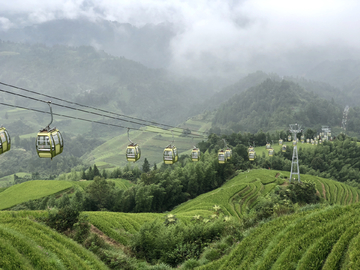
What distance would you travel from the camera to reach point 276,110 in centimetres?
→ 17088

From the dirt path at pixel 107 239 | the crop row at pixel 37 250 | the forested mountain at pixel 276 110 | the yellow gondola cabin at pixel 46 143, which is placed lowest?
the dirt path at pixel 107 239

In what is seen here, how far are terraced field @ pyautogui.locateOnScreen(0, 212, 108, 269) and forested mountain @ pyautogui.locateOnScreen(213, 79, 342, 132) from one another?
14089 centimetres

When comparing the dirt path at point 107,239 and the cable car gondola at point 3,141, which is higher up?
the cable car gondola at point 3,141

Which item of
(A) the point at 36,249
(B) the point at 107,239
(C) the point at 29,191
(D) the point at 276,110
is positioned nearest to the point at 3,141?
(A) the point at 36,249

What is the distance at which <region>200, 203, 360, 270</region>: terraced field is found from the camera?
786cm

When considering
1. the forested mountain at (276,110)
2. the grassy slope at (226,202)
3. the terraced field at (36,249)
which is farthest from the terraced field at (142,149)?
the terraced field at (36,249)

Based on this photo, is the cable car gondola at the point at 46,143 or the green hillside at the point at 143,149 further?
the green hillside at the point at 143,149

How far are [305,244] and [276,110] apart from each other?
173 m

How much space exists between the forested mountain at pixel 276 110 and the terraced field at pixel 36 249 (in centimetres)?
14089

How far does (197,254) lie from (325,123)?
161m

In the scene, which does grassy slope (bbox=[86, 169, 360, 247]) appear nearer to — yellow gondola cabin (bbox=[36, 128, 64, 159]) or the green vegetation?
yellow gondola cabin (bbox=[36, 128, 64, 159])

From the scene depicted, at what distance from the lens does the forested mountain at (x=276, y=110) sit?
152 m

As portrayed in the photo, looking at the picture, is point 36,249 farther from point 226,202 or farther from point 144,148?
point 144,148

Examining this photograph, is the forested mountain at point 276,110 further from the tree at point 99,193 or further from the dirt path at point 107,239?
the dirt path at point 107,239
